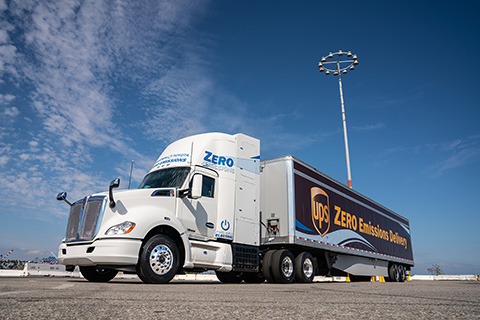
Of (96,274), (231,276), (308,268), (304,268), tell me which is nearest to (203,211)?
(96,274)

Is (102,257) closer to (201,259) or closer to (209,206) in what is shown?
(201,259)

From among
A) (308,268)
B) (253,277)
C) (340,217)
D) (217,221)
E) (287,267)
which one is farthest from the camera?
(340,217)

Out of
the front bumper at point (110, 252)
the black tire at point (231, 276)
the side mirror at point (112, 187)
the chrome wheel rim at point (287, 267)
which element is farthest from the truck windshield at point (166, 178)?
the black tire at point (231, 276)

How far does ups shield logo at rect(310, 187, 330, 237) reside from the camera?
11227mm

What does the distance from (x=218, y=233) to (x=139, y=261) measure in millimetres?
2317

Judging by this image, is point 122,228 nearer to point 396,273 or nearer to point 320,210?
point 320,210

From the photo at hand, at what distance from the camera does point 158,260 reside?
290 inches

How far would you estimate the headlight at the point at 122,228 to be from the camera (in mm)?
7191

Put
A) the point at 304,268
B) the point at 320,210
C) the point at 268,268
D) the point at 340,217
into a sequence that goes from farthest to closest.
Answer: the point at 340,217 < the point at 320,210 < the point at 304,268 < the point at 268,268

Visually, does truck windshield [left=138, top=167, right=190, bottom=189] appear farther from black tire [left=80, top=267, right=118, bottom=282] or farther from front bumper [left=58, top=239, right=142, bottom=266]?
black tire [left=80, top=267, right=118, bottom=282]

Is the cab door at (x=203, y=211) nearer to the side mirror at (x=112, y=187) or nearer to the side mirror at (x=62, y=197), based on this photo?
the side mirror at (x=112, y=187)

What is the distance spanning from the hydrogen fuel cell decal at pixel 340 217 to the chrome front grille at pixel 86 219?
5.19 metres

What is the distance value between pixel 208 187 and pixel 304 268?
3858 millimetres

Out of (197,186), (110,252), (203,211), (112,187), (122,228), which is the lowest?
(110,252)
